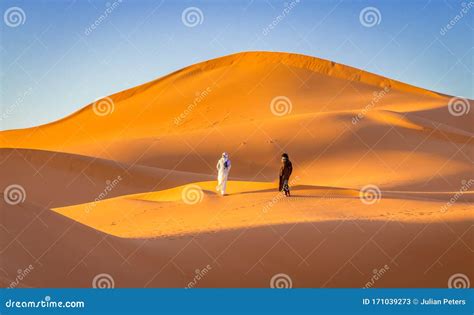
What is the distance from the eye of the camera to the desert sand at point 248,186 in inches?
451

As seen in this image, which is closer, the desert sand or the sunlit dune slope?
the desert sand

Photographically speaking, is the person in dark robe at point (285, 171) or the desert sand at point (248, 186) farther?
the person in dark robe at point (285, 171)

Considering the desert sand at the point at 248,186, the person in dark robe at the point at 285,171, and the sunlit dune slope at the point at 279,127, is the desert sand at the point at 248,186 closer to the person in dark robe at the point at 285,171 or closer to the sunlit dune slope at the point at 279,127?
the sunlit dune slope at the point at 279,127

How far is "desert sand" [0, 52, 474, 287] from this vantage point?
11.5m

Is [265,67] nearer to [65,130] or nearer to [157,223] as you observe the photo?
[65,130]

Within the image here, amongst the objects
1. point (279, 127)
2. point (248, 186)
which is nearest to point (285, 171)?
point (248, 186)

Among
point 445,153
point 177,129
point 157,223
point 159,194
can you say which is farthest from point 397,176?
point 177,129

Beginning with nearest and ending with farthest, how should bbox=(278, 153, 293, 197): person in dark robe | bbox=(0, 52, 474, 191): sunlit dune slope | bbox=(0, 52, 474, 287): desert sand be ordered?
bbox=(0, 52, 474, 287): desert sand
bbox=(278, 153, 293, 197): person in dark robe
bbox=(0, 52, 474, 191): sunlit dune slope

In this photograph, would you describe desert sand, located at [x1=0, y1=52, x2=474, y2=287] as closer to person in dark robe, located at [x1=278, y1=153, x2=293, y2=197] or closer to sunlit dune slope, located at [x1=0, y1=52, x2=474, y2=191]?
sunlit dune slope, located at [x1=0, y1=52, x2=474, y2=191]

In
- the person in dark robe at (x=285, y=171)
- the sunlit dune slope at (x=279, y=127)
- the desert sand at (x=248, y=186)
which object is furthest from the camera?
the sunlit dune slope at (x=279, y=127)

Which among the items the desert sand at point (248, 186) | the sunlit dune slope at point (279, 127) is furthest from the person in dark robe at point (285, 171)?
the sunlit dune slope at point (279, 127)

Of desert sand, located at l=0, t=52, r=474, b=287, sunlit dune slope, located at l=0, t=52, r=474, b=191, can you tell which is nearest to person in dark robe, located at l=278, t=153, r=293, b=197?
desert sand, located at l=0, t=52, r=474, b=287

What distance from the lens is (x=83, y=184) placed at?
94.4 ft

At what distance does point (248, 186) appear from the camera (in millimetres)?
19453
